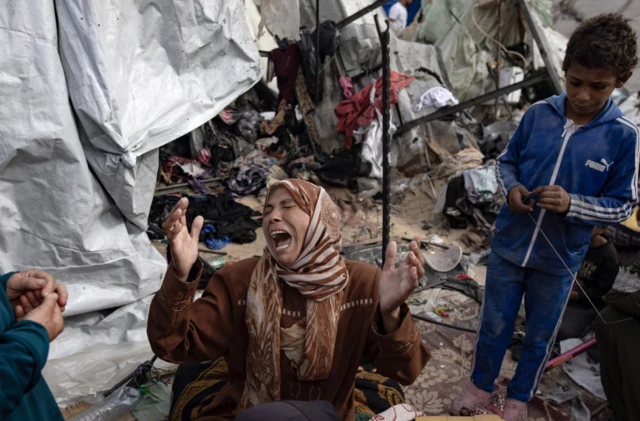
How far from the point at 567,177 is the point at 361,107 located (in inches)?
201

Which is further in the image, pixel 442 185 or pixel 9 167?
pixel 442 185

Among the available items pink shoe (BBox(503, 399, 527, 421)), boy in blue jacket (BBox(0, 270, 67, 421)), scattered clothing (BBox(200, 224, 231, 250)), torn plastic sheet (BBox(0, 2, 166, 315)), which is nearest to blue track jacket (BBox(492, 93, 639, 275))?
pink shoe (BBox(503, 399, 527, 421))

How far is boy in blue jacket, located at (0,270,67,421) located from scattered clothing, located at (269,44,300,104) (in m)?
6.71

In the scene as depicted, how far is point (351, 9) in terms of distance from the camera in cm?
849

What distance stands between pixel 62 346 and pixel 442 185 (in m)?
5.17

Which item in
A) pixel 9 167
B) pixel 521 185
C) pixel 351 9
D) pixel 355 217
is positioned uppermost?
pixel 351 9

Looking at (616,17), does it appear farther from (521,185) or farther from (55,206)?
(55,206)

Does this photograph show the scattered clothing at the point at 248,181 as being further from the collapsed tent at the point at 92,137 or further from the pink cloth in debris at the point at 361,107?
the collapsed tent at the point at 92,137

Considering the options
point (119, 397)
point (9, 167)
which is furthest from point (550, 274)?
point (9, 167)

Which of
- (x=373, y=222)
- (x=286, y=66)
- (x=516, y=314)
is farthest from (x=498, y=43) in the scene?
(x=516, y=314)

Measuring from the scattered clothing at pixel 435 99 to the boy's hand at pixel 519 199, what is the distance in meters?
4.83

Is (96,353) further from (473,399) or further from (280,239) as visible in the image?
(473,399)

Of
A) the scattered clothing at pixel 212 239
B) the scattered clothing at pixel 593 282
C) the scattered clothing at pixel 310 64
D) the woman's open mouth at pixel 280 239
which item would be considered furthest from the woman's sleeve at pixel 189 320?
the scattered clothing at pixel 310 64

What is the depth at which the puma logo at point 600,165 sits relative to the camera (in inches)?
89.7
